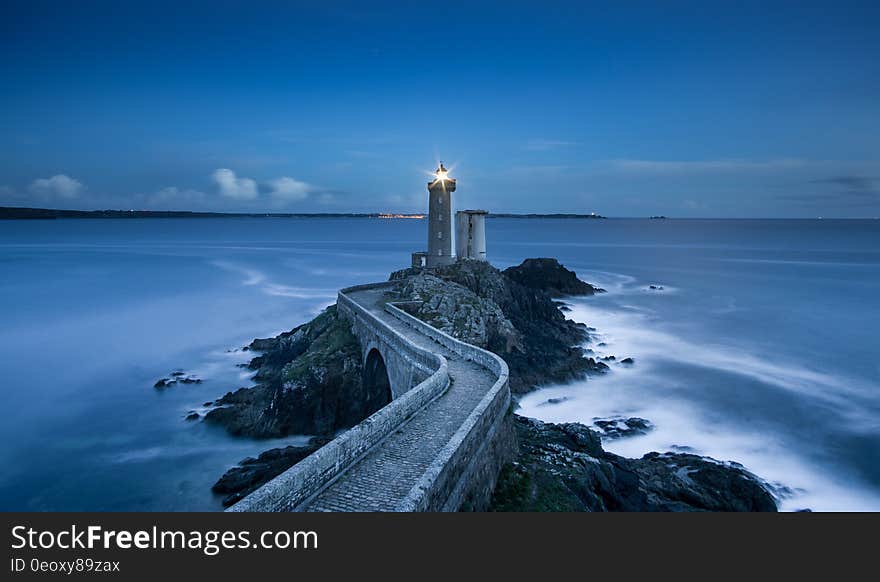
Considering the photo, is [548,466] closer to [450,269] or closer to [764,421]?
[764,421]

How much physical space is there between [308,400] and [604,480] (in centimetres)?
1124

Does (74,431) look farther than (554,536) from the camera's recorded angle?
Yes

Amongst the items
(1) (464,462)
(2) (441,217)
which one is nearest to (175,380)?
(2) (441,217)

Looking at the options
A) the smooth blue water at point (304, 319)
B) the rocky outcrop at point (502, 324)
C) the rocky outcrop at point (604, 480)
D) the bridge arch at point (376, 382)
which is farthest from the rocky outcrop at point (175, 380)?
the rocky outcrop at point (604, 480)

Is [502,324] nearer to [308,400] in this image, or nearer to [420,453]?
[308,400]

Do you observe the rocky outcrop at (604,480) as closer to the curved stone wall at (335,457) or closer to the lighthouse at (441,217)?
the curved stone wall at (335,457)

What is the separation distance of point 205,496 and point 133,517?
11.4m

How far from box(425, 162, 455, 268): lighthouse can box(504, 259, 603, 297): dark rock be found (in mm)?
12464

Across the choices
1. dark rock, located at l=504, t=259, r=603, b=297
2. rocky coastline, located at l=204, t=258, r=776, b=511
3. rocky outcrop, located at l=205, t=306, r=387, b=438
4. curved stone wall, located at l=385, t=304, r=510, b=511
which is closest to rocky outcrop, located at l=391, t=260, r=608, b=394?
rocky coastline, located at l=204, t=258, r=776, b=511

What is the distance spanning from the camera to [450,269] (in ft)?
99.7

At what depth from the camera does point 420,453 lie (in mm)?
9156

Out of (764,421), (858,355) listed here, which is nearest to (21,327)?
(764,421)

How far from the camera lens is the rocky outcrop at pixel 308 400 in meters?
18.7

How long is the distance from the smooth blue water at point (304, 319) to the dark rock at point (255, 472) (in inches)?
21.1
